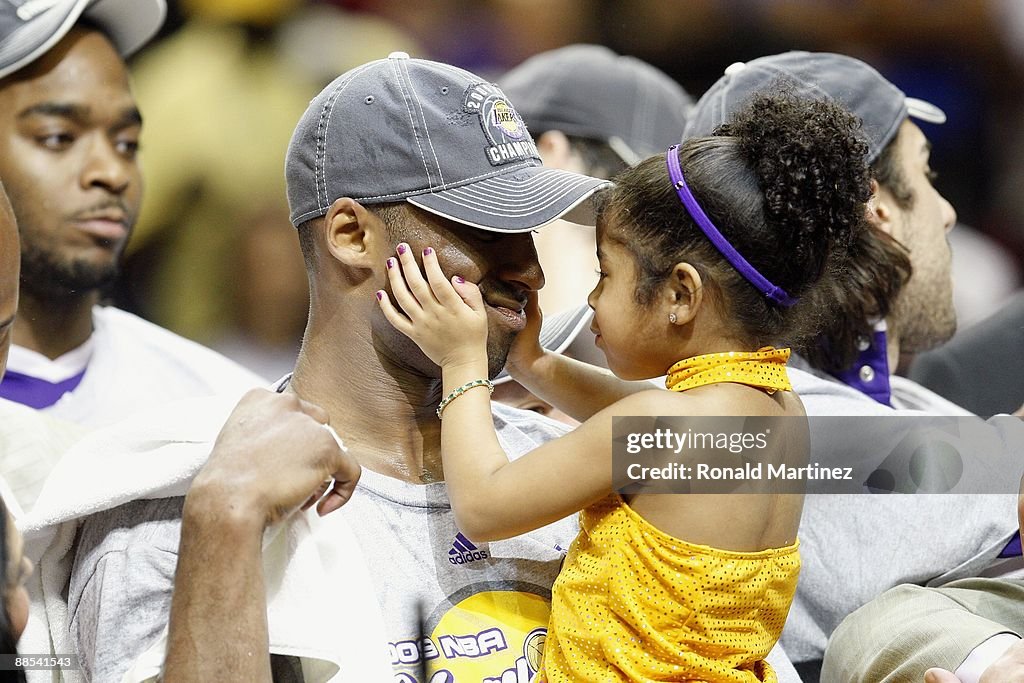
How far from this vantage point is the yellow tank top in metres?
1.36

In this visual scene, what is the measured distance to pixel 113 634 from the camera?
1282 mm

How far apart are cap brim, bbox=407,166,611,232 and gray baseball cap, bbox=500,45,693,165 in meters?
0.93

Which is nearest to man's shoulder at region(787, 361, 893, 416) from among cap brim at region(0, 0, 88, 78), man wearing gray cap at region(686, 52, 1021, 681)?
man wearing gray cap at region(686, 52, 1021, 681)

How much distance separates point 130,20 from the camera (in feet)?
6.56

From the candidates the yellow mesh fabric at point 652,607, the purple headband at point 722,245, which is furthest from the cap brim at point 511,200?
the yellow mesh fabric at point 652,607

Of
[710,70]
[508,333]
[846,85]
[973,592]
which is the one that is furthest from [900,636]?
[710,70]

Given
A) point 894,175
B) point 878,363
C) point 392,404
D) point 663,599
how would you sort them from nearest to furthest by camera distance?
point 663,599 → point 392,404 → point 878,363 → point 894,175

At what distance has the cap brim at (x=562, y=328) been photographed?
74.5 inches

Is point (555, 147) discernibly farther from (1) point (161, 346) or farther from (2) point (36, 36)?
(2) point (36, 36)

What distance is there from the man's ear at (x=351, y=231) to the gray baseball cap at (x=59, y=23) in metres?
0.72

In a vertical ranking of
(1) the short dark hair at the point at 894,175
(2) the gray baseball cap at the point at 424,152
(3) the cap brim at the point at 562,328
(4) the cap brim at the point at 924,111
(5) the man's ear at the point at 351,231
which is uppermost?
(2) the gray baseball cap at the point at 424,152

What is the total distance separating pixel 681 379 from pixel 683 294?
0.10 meters

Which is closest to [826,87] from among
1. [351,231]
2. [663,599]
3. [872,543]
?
[872,543]

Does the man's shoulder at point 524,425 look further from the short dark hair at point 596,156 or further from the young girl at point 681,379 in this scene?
the short dark hair at point 596,156
